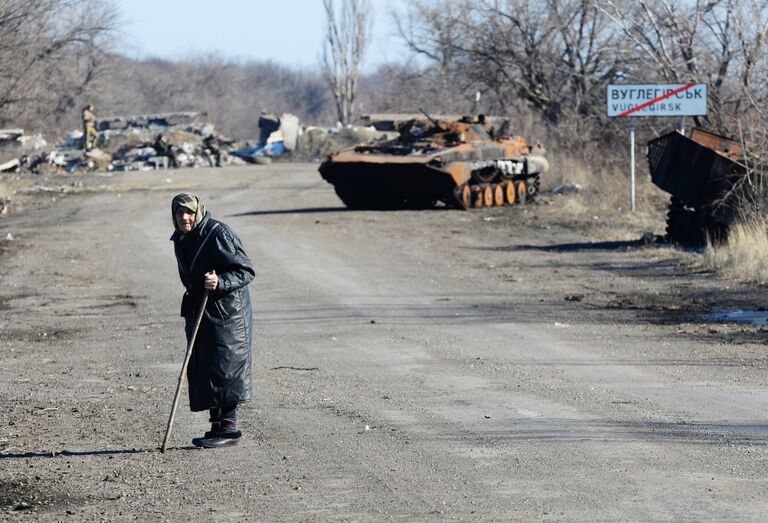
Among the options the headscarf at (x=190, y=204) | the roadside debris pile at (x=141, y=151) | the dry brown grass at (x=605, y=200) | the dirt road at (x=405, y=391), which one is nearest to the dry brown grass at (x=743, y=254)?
the dirt road at (x=405, y=391)

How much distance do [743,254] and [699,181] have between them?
2.57m

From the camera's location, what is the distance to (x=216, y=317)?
754 cm

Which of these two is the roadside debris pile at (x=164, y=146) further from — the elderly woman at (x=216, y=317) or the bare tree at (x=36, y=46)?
the elderly woman at (x=216, y=317)

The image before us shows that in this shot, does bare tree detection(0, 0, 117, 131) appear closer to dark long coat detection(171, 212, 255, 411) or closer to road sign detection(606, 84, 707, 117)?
road sign detection(606, 84, 707, 117)

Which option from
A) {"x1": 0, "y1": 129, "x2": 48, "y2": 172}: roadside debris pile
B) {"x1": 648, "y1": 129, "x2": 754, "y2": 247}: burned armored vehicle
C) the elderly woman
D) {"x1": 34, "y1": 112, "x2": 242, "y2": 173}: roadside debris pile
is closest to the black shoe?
the elderly woman

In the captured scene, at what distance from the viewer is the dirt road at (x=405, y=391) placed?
635 centimetres

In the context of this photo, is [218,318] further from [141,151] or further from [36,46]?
[141,151]

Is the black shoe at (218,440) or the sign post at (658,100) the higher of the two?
the sign post at (658,100)

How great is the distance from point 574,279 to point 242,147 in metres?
45.5

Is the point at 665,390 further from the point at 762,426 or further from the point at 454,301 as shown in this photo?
the point at 454,301

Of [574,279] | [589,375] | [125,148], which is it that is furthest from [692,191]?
[125,148]

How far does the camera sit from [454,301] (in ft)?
49.0

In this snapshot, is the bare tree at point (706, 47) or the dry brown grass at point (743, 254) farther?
the bare tree at point (706, 47)

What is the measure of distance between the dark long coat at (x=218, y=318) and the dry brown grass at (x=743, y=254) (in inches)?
377
